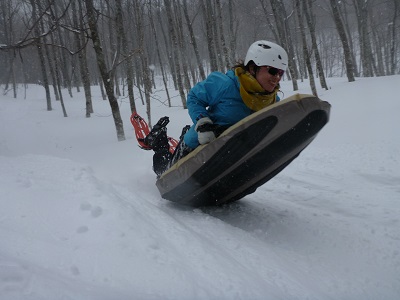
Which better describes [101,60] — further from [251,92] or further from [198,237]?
[198,237]

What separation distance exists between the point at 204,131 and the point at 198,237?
3.48 ft

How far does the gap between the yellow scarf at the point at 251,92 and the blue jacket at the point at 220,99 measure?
89 millimetres

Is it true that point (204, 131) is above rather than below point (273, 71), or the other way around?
below

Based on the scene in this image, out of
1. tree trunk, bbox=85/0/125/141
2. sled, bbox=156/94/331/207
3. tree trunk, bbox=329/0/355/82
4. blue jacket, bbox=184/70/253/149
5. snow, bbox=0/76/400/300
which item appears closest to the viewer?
snow, bbox=0/76/400/300

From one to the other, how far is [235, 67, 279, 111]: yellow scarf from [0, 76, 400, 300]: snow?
1.18m

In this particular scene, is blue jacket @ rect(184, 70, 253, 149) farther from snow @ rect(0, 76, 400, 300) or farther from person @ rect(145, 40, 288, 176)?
snow @ rect(0, 76, 400, 300)

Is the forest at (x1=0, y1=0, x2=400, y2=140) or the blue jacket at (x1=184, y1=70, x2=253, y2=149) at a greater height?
the forest at (x1=0, y1=0, x2=400, y2=140)

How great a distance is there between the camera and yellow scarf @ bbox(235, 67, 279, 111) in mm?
2953

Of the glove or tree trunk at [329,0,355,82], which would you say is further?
tree trunk at [329,0,355,82]

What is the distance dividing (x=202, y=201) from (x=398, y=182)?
104 inches

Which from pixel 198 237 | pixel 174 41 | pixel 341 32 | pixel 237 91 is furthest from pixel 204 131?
pixel 341 32

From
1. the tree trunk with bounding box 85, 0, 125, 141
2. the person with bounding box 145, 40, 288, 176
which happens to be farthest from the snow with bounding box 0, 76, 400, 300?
the tree trunk with bounding box 85, 0, 125, 141

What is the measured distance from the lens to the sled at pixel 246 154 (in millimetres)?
2539

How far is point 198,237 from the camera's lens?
230 cm
